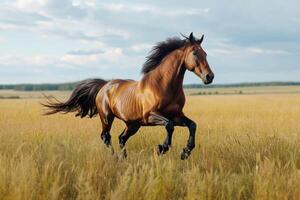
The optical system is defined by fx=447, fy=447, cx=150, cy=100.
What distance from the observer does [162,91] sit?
24.2 feet

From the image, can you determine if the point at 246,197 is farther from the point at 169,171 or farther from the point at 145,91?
the point at 145,91

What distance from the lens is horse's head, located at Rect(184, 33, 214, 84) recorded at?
694 cm

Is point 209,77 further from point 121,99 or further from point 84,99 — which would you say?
point 84,99

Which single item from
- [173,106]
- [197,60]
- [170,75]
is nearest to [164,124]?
[173,106]

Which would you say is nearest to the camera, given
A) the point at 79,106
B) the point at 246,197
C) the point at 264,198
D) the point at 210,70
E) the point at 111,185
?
the point at 264,198

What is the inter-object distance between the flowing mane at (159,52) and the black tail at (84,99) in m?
2.07

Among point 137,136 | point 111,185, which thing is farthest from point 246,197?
point 137,136

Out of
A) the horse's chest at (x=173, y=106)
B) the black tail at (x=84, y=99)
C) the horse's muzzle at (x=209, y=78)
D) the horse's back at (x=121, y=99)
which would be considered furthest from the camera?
the black tail at (x=84, y=99)

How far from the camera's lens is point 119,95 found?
8.44 m

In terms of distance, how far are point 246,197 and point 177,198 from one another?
84cm

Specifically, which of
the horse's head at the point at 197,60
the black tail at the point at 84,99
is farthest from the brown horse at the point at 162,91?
the black tail at the point at 84,99

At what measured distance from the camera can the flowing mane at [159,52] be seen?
785 cm

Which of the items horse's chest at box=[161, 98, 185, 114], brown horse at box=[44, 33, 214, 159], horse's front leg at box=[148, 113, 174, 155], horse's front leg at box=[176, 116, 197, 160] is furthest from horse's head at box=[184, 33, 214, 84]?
horse's front leg at box=[148, 113, 174, 155]

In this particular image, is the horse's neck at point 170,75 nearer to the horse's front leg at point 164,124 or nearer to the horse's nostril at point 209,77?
the horse's front leg at point 164,124
